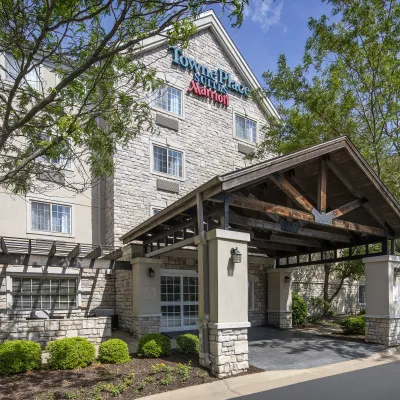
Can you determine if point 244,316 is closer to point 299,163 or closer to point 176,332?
point 299,163

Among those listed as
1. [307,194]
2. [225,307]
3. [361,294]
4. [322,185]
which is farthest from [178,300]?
[361,294]

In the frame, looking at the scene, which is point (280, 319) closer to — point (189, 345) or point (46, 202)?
point (189, 345)

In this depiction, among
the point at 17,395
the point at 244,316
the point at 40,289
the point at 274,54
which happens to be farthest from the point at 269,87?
the point at 17,395

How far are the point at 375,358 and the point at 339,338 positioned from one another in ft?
9.38

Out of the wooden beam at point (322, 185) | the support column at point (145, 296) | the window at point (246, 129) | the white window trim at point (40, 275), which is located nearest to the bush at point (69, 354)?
the support column at point (145, 296)

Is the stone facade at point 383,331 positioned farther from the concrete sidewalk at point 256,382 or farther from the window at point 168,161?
the window at point 168,161

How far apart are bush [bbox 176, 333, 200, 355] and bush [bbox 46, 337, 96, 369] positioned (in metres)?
2.12

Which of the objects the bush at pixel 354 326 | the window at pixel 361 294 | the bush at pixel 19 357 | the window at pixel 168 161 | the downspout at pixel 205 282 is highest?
the window at pixel 168 161

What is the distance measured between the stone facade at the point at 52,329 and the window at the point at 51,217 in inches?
160

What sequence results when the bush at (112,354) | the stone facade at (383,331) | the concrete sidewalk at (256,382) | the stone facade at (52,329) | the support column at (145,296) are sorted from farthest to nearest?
the support column at (145,296) → the stone facade at (383,331) → the stone facade at (52,329) → the bush at (112,354) → the concrete sidewalk at (256,382)

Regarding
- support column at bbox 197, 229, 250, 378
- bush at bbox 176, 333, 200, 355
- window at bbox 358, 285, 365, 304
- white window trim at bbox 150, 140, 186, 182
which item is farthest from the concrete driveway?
window at bbox 358, 285, 365, 304

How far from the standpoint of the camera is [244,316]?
27.1 ft

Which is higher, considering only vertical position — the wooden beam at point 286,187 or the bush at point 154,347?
the wooden beam at point 286,187

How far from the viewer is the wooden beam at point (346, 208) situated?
10.3 m
